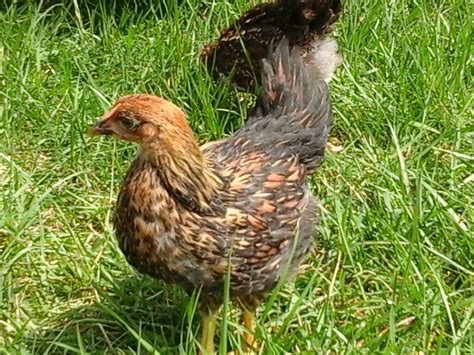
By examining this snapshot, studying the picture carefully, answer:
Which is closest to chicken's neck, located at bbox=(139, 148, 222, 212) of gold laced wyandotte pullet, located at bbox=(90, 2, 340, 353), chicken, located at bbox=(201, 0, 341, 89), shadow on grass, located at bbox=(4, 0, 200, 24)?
gold laced wyandotte pullet, located at bbox=(90, 2, 340, 353)

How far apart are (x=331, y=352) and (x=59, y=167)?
1329 millimetres

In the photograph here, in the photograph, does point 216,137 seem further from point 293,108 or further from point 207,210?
point 207,210

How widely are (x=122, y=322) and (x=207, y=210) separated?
398 millimetres

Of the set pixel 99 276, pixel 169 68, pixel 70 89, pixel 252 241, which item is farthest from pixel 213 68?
pixel 252 241

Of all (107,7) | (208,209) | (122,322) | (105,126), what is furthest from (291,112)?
(107,7)

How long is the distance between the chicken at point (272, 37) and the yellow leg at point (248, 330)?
3.37 feet

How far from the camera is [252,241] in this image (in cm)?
275

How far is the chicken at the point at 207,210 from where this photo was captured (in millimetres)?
2648

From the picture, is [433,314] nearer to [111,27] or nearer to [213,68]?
[213,68]

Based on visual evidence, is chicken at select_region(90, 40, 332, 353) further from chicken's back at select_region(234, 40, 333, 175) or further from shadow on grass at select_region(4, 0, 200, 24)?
shadow on grass at select_region(4, 0, 200, 24)

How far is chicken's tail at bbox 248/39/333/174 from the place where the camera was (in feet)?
Answer: 10.2

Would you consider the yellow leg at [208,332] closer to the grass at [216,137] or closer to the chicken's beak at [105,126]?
the grass at [216,137]

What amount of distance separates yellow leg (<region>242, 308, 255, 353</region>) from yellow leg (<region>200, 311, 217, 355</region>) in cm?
9

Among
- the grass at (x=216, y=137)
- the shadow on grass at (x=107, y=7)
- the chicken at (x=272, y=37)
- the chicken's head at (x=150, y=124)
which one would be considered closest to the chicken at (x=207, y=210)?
the chicken's head at (x=150, y=124)
